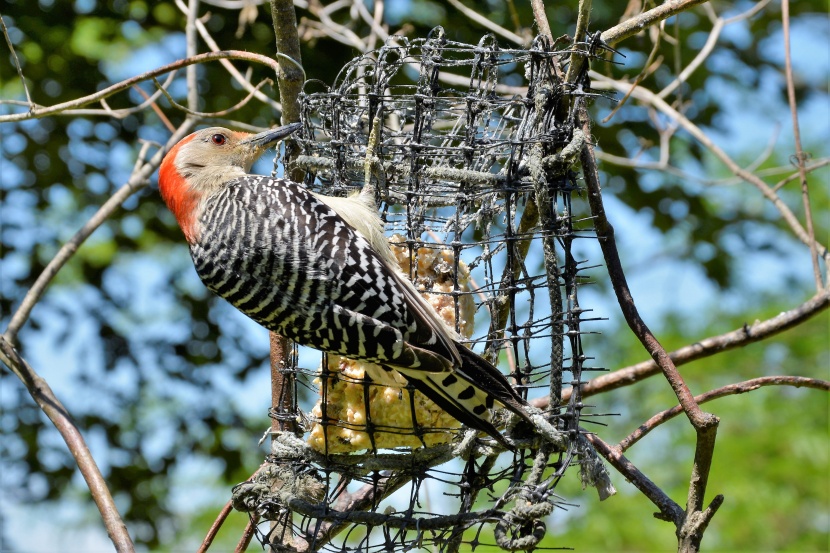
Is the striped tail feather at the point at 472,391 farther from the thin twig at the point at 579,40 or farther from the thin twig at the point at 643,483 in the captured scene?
the thin twig at the point at 579,40

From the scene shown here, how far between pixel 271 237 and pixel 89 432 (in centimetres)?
402

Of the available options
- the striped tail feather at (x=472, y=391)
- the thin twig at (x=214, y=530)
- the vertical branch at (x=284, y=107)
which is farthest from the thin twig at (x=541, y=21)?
the thin twig at (x=214, y=530)

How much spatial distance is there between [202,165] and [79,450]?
112 centimetres

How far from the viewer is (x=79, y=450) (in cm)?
320

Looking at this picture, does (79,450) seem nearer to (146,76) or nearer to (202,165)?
(202,165)

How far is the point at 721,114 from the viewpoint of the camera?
208 inches

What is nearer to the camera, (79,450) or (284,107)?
(284,107)

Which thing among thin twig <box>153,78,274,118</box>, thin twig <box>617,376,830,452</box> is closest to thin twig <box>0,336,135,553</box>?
thin twig <box>153,78,274,118</box>

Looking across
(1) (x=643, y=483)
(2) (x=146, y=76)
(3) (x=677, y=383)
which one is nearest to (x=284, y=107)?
(2) (x=146, y=76)

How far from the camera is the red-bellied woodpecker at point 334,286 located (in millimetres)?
2742

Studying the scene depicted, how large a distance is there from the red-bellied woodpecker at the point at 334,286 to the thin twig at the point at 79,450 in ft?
2.58

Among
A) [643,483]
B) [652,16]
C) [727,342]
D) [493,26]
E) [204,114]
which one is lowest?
[643,483]

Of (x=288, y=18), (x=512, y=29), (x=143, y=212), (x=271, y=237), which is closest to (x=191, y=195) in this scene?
(x=271, y=237)

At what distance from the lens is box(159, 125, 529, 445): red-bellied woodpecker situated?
9.00 ft
